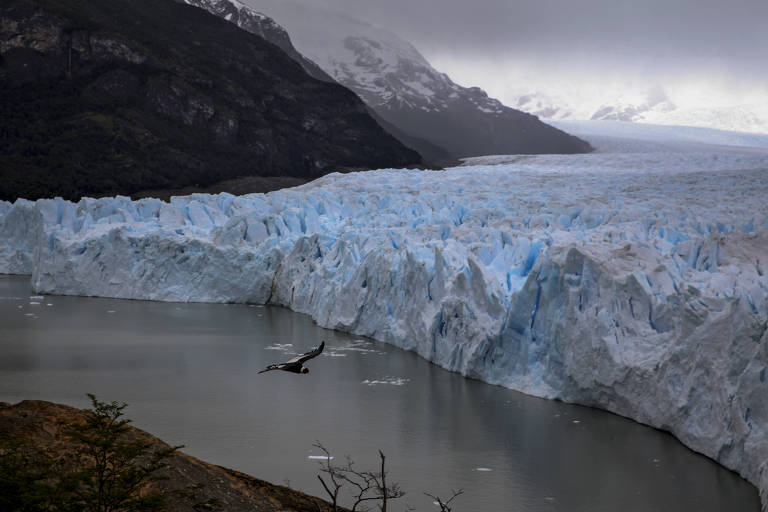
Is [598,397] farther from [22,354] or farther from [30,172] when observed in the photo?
[30,172]

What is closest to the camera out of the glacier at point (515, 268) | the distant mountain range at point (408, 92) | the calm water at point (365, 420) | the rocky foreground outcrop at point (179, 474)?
the rocky foreground outcrop at point (179, 474)

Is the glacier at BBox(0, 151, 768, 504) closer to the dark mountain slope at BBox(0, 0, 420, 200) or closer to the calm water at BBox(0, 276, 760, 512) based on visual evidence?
the calm water at BBox(0, 276, 760, 512)

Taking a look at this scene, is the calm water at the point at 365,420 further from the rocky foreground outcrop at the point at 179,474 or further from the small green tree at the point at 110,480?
the small green tree at the point at 110,480

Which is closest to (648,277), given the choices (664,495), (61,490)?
(664,495)

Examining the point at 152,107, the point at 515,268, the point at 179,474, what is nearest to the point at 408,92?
the point at 152,107

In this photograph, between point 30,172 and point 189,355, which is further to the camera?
point 30,172

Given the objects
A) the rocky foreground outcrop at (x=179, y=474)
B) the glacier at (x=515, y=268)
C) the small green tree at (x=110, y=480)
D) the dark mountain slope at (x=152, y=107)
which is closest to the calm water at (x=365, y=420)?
the glacier at (x=515, y=268)

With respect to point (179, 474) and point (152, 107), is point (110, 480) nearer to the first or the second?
point (179, 474)
